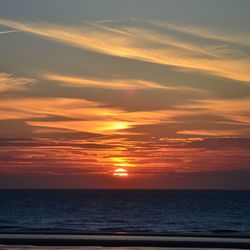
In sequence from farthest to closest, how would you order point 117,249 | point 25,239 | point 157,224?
point 157,224, point 25,239, point 117,249

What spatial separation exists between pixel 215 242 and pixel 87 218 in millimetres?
50348

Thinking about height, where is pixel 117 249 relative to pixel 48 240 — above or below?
below

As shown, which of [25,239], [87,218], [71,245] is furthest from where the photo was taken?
[87,218]

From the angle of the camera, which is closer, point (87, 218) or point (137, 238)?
point (137, 238)

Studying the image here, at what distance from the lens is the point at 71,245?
32.3 m

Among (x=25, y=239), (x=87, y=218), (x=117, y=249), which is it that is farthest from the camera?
(x=87, y=218)

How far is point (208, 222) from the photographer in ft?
258

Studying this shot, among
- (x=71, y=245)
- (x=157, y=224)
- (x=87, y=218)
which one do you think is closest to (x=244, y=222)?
(x=157, y=224)

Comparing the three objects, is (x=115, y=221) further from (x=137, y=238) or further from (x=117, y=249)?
(x=117, y=249)

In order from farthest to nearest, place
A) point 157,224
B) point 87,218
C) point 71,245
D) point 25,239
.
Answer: point 87,218 < point 157,224 < point 25,239 < point 71,245

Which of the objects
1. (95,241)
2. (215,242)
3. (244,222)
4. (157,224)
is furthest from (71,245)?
(244,222)

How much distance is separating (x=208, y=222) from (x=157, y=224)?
740 cm

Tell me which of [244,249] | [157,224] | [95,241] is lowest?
[244,249]

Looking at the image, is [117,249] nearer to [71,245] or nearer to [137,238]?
[71,245]
